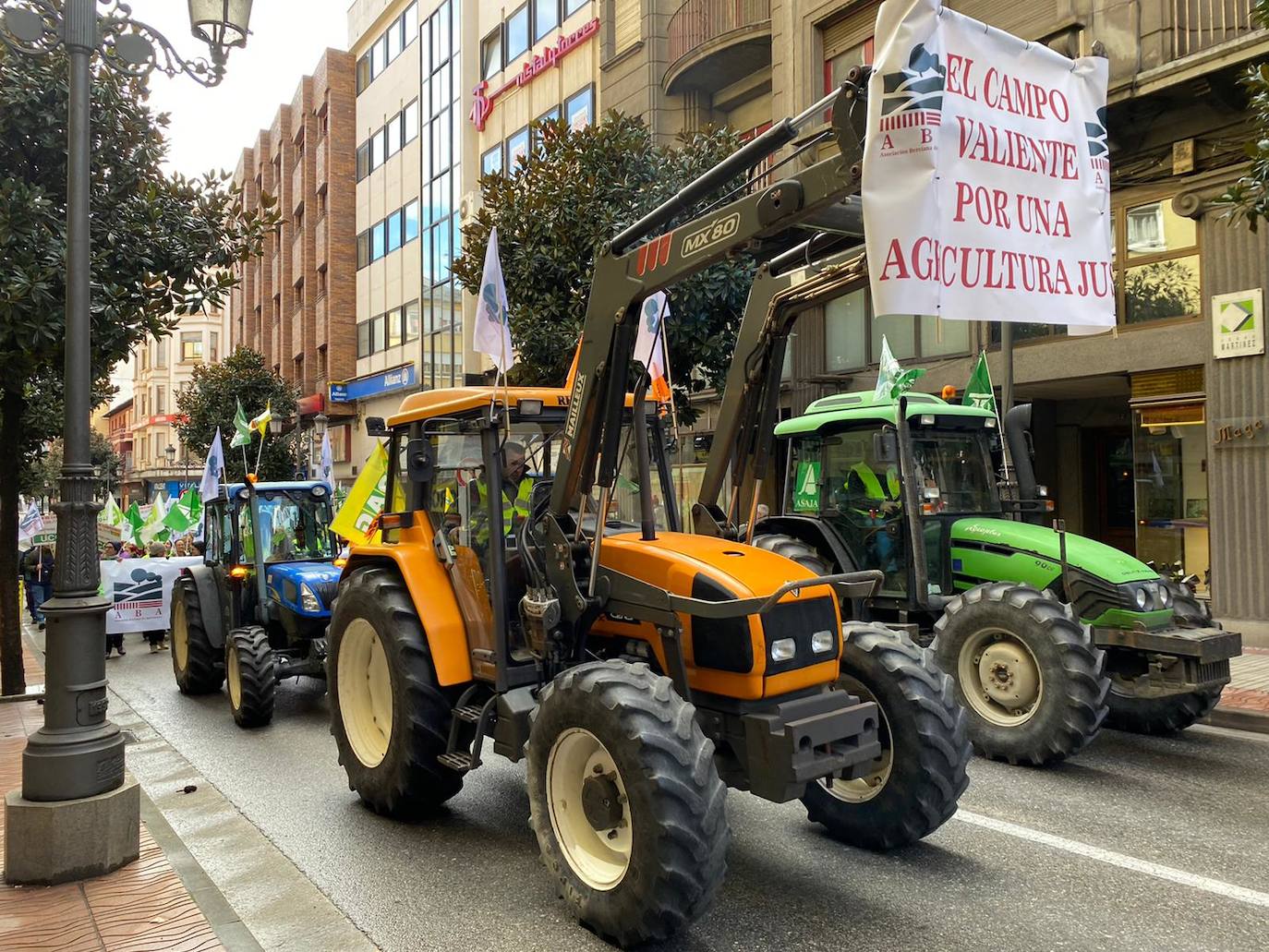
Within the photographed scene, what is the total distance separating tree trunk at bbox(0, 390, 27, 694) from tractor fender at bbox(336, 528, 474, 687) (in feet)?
18.9

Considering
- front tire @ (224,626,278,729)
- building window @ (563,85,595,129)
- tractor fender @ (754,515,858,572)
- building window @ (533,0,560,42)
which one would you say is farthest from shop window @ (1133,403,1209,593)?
building window @ (533,0,560,42)

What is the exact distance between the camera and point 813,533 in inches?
335

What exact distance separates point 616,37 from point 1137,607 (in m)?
18.3

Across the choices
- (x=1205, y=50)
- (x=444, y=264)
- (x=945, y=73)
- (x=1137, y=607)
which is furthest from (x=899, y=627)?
(x=444, y=264)

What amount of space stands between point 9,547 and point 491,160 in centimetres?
1984

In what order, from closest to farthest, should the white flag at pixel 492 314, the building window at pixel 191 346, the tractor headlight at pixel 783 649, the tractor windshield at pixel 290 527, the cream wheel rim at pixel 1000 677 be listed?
the tractor headlight at pixel 783 649 < the white flag at pixel 492 314 < the cream wheel rim at pixel 1000 677 < the tractor windshield at pixel 290 527 < the building window at pixel 191 346

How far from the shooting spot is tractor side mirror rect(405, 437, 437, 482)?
18.6 ft

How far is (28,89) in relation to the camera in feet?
25.0

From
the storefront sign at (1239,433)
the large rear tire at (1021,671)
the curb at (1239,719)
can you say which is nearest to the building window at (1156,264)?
the storefront sign at (1239,433)

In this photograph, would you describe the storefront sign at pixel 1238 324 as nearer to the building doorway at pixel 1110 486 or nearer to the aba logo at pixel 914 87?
the building doorway at pixel 1110 486

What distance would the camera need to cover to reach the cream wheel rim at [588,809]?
4078 mm

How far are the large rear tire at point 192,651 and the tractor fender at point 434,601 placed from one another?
518 centimetres

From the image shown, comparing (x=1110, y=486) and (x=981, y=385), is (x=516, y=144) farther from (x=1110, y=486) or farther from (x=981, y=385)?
(x=981, y=385)

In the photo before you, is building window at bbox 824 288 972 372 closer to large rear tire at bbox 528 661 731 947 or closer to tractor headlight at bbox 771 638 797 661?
tractor headlight at bbox 771 638 797 661
